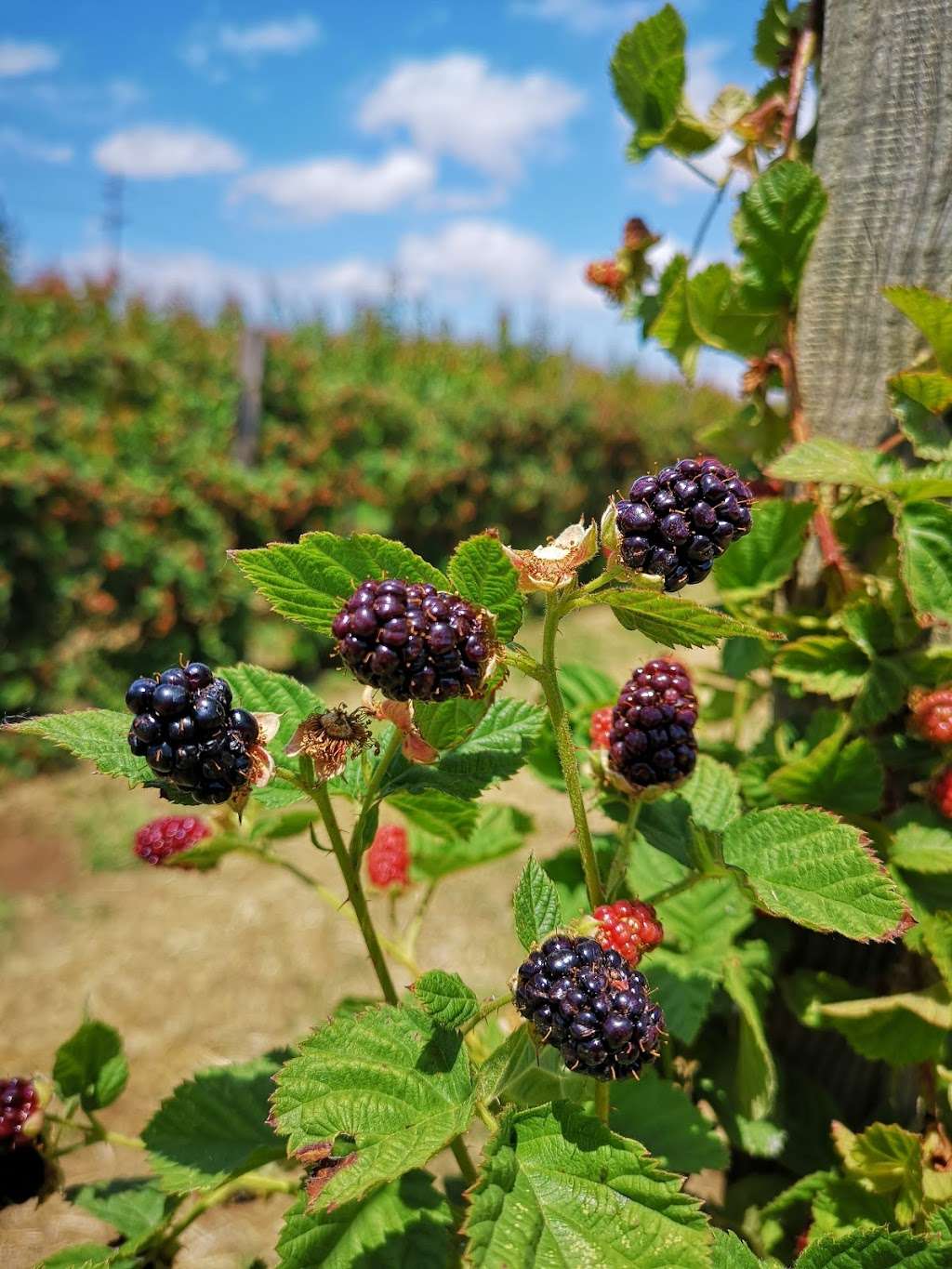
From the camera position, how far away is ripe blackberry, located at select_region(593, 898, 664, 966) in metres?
0.75

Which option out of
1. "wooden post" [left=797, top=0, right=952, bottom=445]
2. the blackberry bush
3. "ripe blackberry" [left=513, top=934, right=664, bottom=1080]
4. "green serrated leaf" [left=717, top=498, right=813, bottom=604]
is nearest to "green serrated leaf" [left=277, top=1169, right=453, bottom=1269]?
the blackberry bush

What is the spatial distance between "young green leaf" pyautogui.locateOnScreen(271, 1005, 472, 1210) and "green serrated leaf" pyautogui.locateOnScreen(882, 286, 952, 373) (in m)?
0.86

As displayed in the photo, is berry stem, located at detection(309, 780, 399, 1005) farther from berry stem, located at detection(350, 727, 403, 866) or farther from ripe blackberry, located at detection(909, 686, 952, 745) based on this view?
ripe blackberry, located at detection(909, 686, 952, 745)

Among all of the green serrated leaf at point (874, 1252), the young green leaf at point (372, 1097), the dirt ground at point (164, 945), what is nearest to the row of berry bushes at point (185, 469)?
the dirt ground at point (164, 945)

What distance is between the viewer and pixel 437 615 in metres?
0.58

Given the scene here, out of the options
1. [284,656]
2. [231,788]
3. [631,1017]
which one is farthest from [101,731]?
[284,656]

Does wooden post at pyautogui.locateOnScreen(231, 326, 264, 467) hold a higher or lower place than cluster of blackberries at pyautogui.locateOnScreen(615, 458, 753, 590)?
lower

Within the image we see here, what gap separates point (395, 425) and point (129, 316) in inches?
82.6

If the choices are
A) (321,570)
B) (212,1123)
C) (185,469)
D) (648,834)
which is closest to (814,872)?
(648,834)

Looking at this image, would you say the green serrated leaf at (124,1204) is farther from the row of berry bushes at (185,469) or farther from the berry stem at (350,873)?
the row of berry bushes at (185,469)

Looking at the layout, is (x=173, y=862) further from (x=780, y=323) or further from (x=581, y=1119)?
(x=780, y=323)

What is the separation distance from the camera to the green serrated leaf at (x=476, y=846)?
4.09 feet

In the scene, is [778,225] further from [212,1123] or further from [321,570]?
[212,1123]

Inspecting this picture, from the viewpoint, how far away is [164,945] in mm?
3371
